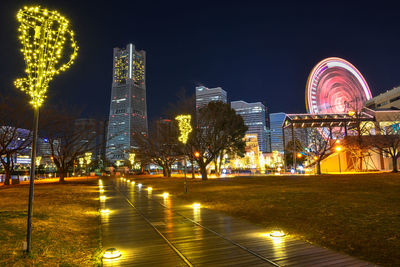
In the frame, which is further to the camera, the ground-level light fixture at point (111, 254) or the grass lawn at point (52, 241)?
the ground-level light fixture at point (111, 254)

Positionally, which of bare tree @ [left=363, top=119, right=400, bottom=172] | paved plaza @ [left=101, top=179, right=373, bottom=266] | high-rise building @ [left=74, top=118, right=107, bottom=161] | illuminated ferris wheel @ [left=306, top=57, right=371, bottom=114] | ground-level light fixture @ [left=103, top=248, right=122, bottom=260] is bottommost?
paved plaza @ [left=101, top=179, right=373, bottom=266]

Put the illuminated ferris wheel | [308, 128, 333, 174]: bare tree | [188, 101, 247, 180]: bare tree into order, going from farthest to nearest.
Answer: the illuminated ferris wheel < [308, 128, 333, 174]: bare tree < [188, 101, 247, 180]: bare tree

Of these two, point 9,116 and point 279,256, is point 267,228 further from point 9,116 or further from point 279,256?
point 9,116

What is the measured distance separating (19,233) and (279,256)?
6991 mm

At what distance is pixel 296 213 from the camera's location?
10906 mm

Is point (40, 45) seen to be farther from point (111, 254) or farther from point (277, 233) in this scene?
point (277, 233)

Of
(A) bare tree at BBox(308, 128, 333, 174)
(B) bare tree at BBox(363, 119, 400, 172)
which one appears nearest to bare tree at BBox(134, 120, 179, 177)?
(A) bare tree at BBox(308, 128, 333, 174)

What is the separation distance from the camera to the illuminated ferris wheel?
54031 millimetres

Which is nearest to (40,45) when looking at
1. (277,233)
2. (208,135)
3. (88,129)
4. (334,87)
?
(277,233)

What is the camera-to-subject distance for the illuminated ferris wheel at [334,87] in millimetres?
54031

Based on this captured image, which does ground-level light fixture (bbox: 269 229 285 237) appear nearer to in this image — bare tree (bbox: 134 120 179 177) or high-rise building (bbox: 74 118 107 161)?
high-rise building (bbox: 74 118 107 161)

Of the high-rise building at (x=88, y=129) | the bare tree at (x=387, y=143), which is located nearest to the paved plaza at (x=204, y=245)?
the high-rise building at (x=88, y=129)

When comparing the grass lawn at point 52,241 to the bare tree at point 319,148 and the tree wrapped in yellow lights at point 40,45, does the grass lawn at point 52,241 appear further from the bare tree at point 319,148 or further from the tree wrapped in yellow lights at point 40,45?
the bare tree at point 319,148

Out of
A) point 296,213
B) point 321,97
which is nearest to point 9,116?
point 296,213
